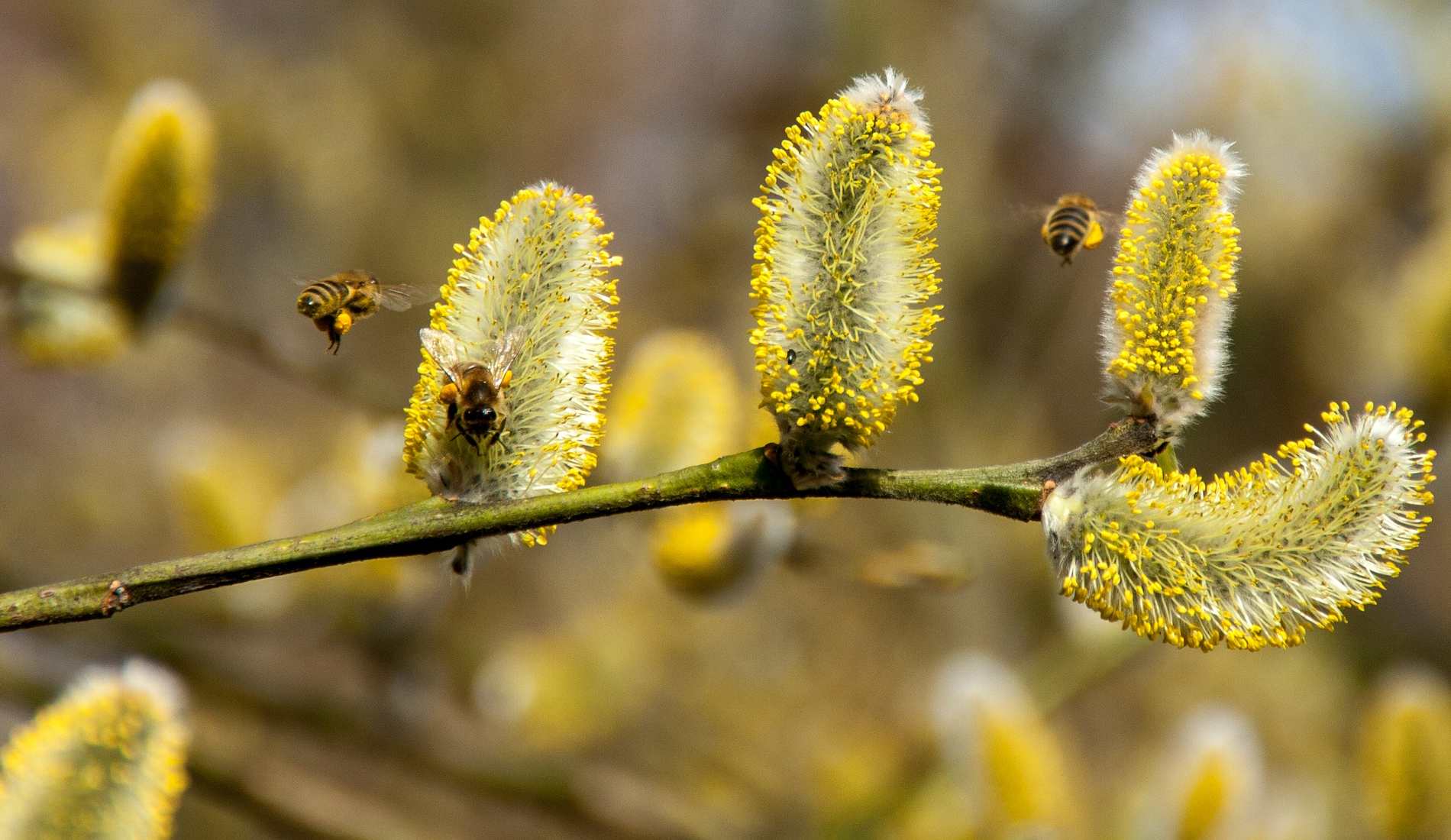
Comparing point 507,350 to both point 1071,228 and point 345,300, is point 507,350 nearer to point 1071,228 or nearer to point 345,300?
point 345,300

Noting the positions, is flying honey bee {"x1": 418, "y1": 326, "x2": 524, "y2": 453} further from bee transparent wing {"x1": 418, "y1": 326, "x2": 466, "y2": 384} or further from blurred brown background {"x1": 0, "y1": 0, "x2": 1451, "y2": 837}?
blurred brown background {"x1": 0, "y1": 0, "x2": 1451, "y2": 837}

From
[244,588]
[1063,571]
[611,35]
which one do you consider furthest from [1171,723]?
[611,35]

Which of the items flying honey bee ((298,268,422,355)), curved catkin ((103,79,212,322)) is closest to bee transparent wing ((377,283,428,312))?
flying honey bee ((298,268,422,355))

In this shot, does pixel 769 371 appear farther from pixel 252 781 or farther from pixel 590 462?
pixel 252 781

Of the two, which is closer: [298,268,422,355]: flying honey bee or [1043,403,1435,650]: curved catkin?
[1043,403,1435,650]: curved catkin

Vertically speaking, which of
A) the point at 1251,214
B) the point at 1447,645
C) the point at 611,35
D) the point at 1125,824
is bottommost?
the point at 1125,824
